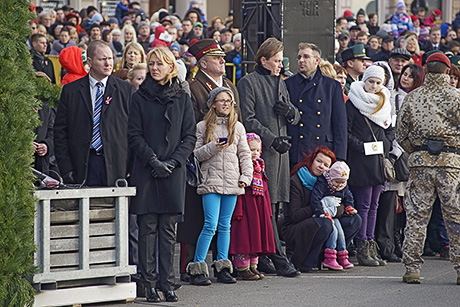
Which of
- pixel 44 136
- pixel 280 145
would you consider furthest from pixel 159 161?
pixel 44 136

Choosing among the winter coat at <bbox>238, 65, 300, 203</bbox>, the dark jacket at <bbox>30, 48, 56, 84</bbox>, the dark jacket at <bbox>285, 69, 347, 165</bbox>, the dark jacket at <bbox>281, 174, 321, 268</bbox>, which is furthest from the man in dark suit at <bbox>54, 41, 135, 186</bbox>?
the dark jacket at <bbox>30, 48, 56, 84</bbox>

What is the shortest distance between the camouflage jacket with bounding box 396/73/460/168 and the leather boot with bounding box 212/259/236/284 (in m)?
1.89

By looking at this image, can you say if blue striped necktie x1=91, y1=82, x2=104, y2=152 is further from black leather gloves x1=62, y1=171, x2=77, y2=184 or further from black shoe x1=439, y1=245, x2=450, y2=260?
black shoe x1=439, y1=245, x2=450, y2=260

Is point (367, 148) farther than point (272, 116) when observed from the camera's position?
Yes

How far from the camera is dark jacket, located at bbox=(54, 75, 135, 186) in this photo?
7859mm

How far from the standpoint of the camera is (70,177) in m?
7.88

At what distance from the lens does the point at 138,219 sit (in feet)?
25.4

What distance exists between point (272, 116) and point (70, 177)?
222 centimetres

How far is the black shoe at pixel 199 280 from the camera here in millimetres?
8367

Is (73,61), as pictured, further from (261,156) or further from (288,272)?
(288,272)

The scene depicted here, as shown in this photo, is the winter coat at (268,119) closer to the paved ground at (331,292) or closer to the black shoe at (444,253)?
the paved ground at (331,292)

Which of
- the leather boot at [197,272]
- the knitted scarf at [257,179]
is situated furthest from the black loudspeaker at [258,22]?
the leather boot at [197,272]

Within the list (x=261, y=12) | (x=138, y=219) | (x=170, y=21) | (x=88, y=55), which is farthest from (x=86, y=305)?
(x=170, y=21)

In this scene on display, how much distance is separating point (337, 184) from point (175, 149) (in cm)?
219
